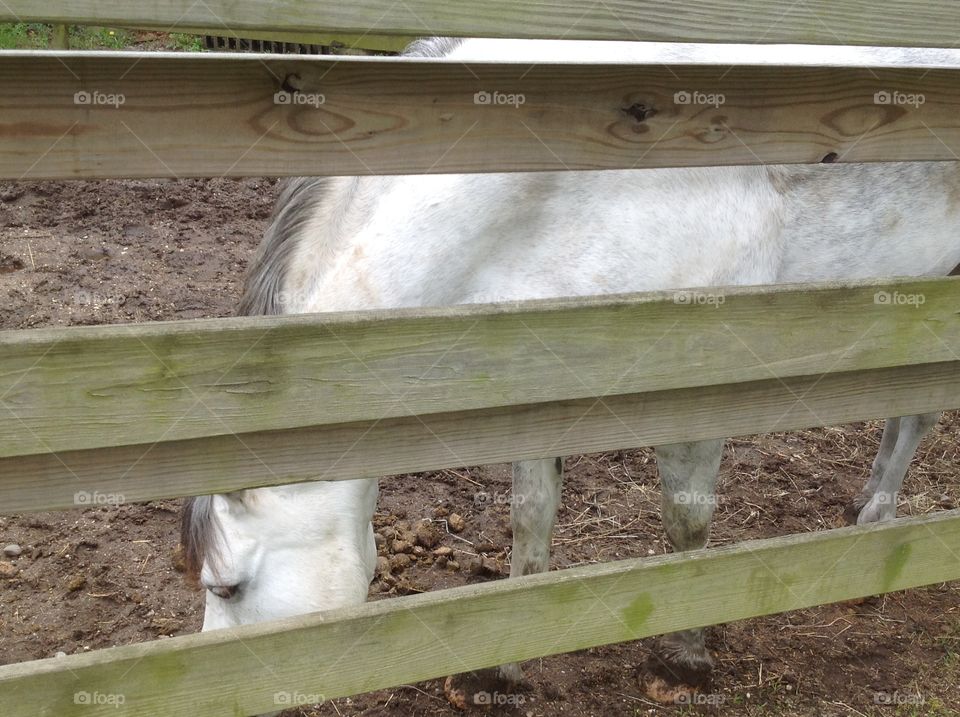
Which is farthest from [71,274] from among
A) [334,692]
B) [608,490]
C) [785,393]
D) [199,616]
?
[785,393]

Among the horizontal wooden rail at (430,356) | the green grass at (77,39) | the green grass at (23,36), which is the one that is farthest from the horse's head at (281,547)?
the green grass at (23,36)

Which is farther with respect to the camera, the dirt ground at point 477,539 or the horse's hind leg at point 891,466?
the horse's hind leg at point 891,466

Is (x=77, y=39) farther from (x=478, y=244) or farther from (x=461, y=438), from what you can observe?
(x=461, y=438)

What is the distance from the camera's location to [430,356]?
1641 millimetres

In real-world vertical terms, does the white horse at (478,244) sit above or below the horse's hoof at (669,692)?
above

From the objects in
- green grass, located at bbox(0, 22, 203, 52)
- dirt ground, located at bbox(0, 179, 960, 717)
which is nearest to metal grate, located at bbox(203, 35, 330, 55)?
green grass, located at bbox(0, 22, 203, 52)

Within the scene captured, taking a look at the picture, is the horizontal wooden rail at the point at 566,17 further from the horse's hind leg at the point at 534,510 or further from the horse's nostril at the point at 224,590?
the horse's hind leg at the point at 534,510

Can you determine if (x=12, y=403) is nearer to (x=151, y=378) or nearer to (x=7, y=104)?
(x=151, y=378)

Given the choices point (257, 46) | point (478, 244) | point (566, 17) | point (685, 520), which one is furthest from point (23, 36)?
point (566, 17)

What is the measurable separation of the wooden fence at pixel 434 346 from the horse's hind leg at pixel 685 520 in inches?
30.8

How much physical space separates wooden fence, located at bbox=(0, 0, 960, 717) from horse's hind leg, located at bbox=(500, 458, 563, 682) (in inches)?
43.0

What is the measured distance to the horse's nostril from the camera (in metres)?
2.26

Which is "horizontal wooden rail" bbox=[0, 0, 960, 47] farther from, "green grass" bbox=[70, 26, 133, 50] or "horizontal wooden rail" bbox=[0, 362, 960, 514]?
"green grass" bbox=[70, 26, 133, 50]

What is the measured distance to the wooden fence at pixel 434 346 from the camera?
1.43 m
